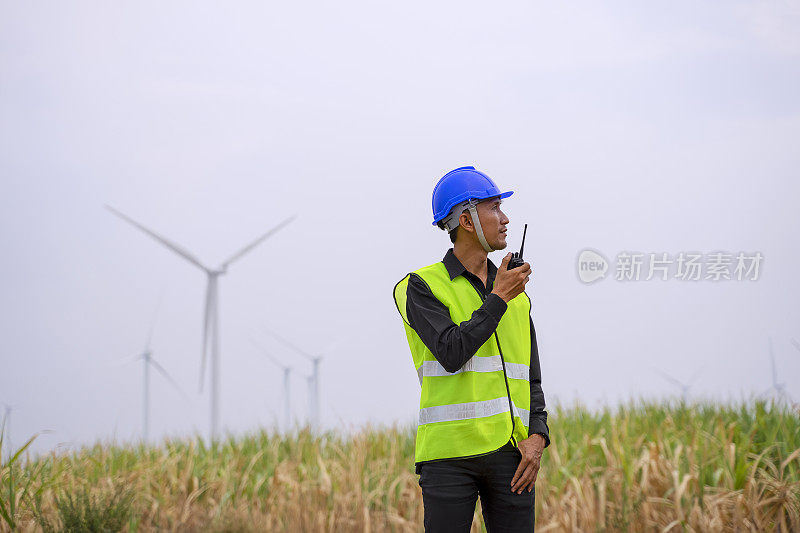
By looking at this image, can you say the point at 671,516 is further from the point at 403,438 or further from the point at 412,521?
the point at 403,438

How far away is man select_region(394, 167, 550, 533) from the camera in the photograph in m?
3.70

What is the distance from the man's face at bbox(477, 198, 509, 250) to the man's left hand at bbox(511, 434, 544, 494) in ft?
3.27

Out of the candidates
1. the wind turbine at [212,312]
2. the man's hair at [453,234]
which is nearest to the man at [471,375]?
the man's hair at [453,234]

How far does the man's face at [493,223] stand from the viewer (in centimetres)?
389

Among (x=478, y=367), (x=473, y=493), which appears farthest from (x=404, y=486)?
(x=478, y=367)

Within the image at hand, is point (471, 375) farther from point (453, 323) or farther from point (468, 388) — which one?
point (453, 323)

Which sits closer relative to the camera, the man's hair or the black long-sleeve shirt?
the black long-sleeve shirt

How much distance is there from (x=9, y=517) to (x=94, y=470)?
2.37m

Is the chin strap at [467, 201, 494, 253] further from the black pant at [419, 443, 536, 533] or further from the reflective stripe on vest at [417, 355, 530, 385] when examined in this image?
the black pant at [419, 443, 536, 533]

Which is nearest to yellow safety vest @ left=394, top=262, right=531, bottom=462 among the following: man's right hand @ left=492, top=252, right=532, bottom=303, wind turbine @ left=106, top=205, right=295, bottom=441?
man's right hand @ left=492, top=252, right=532, bottom=303

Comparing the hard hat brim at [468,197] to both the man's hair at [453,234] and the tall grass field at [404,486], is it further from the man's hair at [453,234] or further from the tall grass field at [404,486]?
the tall grass field at [404,486]

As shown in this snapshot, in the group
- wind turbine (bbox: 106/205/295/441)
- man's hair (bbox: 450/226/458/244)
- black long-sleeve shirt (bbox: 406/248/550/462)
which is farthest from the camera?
wind turbine (bbox: 106/205/295/441)

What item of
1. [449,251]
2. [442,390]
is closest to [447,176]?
[449,251]

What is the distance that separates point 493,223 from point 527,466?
1.22 metres
